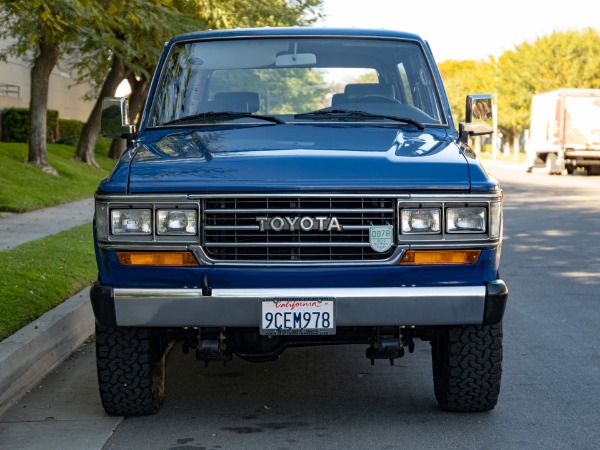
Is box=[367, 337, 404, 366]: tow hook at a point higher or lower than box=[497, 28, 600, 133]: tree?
lower

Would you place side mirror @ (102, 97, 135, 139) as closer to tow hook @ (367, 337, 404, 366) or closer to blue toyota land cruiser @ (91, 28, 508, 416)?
blue toyota land cruiser @ (91, 28, 508, 416)

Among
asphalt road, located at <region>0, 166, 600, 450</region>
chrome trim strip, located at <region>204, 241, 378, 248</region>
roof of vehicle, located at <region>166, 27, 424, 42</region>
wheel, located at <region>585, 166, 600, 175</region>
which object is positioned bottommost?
wheel, located at <region>585, 166, 600, 175</region>

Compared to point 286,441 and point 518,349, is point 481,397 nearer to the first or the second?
point 286,441

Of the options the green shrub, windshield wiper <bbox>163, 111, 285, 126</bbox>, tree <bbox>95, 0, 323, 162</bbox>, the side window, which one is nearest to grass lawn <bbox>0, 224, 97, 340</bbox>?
windshield wiper <bbox>163, 111, 285, 126</bbox>

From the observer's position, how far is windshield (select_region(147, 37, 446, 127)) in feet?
22.7

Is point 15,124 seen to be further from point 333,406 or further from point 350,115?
point 333,406

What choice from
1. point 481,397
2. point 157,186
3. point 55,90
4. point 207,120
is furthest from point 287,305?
point 55,90

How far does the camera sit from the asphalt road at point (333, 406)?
5.47 m

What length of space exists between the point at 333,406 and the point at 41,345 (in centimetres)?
210

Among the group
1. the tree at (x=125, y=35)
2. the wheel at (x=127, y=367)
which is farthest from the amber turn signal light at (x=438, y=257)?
the tree at (x=125, y=35)

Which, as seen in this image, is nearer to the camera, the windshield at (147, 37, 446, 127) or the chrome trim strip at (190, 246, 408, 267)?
the chrome trim strip at (190, 246, 408, 267)

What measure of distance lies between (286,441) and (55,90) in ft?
151

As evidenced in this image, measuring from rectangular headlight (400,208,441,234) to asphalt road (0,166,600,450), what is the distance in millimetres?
998

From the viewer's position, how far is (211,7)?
26016mm
